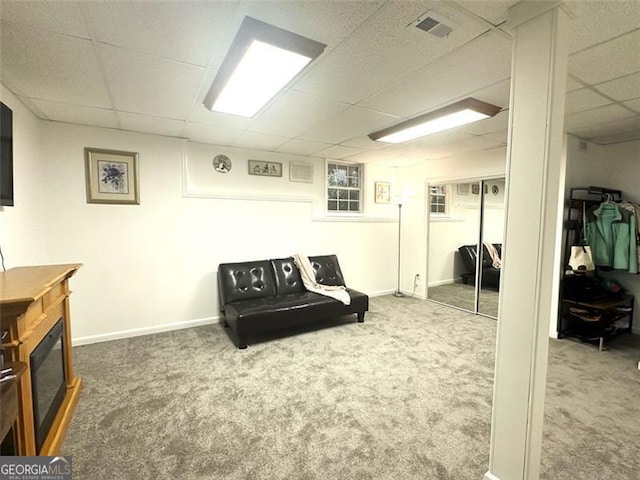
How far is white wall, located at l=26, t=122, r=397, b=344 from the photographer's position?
319cm

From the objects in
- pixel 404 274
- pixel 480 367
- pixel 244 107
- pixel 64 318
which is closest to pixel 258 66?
pixel 244 107

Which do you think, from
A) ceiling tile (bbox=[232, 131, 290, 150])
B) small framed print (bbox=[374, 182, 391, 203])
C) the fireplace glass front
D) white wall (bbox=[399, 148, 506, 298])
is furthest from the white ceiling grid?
small framed print (bbox=[374, 182, 391, 203])

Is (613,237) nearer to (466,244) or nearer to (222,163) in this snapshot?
(466,244)

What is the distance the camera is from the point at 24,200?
8.68ft

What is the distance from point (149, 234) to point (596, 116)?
4828 mm

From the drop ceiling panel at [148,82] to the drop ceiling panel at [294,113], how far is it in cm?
65

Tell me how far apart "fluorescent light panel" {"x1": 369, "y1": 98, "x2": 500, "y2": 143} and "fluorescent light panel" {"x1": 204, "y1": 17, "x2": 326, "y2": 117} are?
1404 millimetres

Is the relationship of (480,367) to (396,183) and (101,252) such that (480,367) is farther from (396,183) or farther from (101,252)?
(101,252)

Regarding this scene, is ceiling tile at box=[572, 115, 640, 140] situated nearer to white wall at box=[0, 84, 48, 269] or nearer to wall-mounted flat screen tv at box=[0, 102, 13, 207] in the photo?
wall-mounted flat screen tv at box=[0, 102, 13, 207]

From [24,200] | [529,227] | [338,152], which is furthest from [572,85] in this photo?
[24,200]

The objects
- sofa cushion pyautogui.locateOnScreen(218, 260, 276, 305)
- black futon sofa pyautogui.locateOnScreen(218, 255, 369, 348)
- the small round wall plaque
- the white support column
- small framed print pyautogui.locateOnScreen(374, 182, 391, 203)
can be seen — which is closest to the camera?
the white support column

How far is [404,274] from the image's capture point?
219 inches

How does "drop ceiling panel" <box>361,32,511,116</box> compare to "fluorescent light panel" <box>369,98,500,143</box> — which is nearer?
"drop ceiling panel" <box>361,32,511,116</box>

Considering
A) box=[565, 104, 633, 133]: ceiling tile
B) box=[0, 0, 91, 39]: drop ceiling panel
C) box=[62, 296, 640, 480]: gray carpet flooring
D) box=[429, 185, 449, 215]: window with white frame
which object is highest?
box=[565, 104, 633, 133]: ceiling tile
